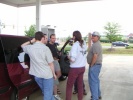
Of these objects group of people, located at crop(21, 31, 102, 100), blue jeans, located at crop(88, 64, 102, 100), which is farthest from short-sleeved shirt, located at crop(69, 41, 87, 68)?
blue jeans, located at crop(88, 64, 102, 100)

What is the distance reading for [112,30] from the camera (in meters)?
34.9

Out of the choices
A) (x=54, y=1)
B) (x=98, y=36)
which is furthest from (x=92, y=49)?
(x=54, y=1)

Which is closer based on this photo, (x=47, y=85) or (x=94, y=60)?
(x=47, y=85)

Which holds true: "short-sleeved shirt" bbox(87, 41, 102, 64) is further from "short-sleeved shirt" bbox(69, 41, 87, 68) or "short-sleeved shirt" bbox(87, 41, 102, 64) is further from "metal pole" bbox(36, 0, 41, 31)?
"metal pole" bbox(36, 0, 41, 31)

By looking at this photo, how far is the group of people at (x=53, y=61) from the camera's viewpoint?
401 centimetres

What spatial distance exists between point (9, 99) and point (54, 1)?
16.1 meters

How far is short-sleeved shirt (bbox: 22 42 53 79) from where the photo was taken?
3.98 meters

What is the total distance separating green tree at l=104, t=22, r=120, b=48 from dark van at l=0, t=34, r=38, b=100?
A: 3117cm

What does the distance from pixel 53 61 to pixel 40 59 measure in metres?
1.22

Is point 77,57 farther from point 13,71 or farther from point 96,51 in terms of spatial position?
point 13,71

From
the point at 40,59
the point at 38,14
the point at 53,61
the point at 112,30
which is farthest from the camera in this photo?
the point at 112,30

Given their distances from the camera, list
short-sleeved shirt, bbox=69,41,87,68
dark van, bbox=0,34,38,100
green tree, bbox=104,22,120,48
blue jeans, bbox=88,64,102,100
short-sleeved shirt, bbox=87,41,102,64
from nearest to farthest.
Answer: dark van, bbox=0,34,38,100 → short-sleeved shirt, bbox=69,41,87,68 → short-sleeved shirt, bbox=87,41,102,64 → blue jeans, bbox=88,64,102,100 → green tree, bbox=104,22,120,48

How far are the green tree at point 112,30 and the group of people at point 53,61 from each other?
29.5 m

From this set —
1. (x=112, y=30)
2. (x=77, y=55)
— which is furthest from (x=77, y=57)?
(x=112, y=30)
